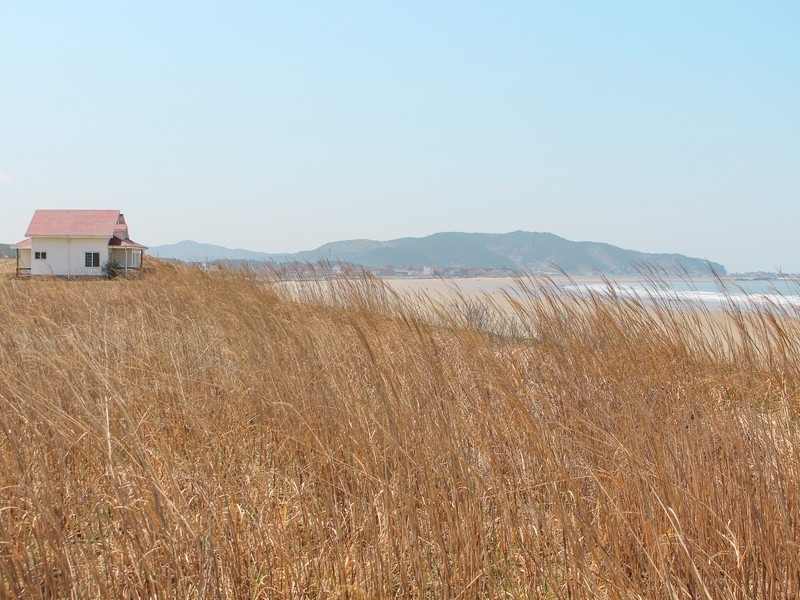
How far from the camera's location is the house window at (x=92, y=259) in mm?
26500

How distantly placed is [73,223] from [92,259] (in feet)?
5.53

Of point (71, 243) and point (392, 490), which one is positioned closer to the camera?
point (392, 490)

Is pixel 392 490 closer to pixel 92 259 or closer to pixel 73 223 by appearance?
pixel 92 259

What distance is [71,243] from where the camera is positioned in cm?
2661

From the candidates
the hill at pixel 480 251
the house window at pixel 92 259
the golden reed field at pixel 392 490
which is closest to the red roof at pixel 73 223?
the house window at pixel 92 259

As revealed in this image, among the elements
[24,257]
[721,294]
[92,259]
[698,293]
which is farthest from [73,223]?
[721,294]

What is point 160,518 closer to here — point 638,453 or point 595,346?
point 638,453

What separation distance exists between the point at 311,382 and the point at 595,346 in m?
1.98

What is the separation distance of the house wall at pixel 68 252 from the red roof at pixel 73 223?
366 mm

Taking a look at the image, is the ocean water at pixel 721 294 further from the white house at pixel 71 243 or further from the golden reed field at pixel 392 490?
the white house at pixel 71 243

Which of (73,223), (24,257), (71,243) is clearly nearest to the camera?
(71,243)

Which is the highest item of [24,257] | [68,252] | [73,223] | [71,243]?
[73,223]

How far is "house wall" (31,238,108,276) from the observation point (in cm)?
2627

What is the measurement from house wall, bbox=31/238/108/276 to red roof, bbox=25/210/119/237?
37 cm
